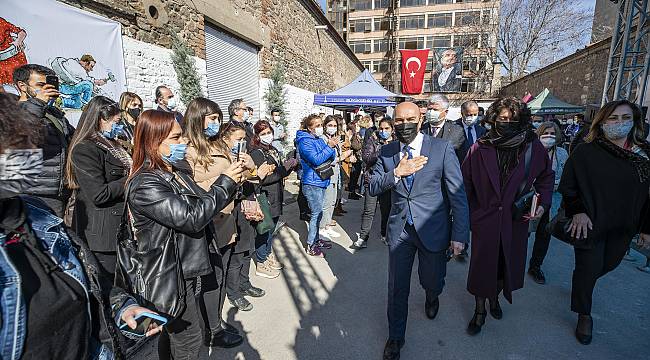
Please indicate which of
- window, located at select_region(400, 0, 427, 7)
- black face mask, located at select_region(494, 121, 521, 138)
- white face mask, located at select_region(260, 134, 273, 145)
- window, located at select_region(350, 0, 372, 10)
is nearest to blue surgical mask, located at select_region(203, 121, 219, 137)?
white face mask, located at select_region(260, 134, 273, 145)

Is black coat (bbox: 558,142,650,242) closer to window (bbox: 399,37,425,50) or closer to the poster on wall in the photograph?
the poster on wall

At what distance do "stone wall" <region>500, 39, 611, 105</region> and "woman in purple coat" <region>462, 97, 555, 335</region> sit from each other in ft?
39.5

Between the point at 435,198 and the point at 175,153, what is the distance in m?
1.86

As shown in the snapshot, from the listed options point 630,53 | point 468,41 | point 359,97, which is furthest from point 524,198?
point 468,41

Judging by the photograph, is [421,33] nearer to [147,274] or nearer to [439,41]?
[439,41]

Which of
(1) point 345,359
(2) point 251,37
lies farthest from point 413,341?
(2) point 251,37

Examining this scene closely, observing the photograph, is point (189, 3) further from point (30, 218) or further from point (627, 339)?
point (627, 339)

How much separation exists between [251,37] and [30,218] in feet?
32.6

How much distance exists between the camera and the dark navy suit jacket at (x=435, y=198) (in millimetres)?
2518

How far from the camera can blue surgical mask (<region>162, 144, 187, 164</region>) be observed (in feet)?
6.21

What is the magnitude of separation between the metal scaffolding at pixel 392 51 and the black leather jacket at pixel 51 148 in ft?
159

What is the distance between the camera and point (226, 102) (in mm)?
9008

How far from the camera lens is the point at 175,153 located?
1921mm

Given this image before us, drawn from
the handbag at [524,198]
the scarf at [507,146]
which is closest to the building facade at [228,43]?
the scarf at [507,146]
